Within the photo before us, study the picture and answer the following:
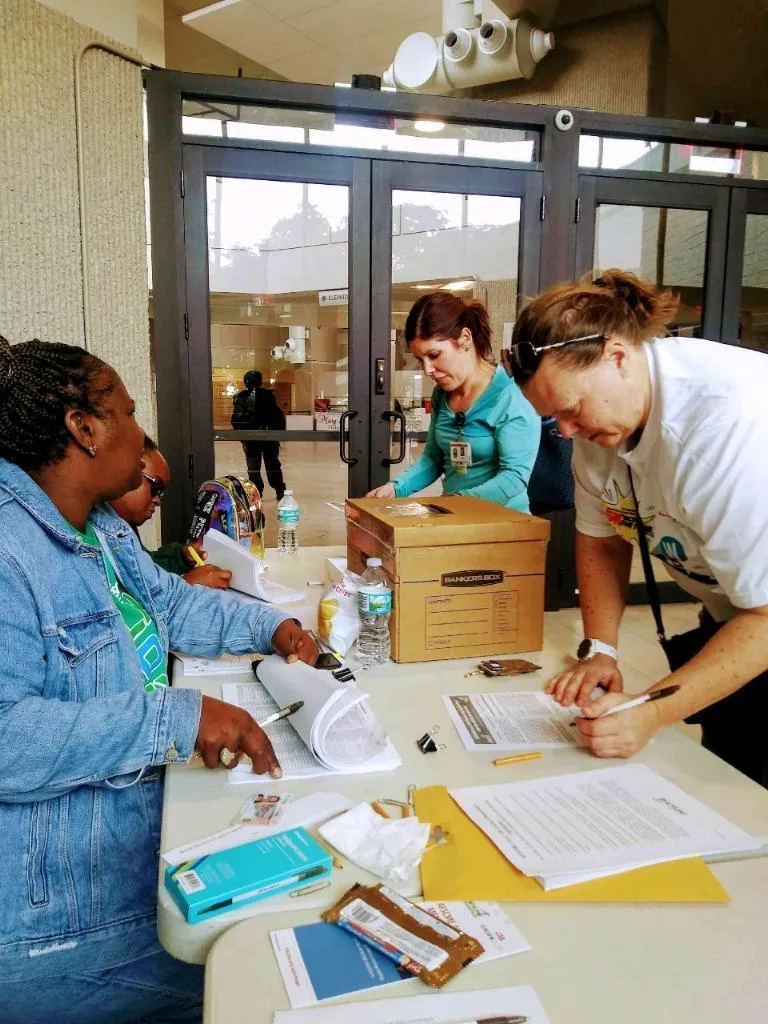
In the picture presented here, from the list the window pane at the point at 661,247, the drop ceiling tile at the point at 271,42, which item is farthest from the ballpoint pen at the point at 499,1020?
the drop ceiling tile at the point at 271,42

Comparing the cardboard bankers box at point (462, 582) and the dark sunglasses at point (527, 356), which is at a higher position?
the dark sunglasses at point (527, 356)

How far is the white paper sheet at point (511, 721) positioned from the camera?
3.75ft

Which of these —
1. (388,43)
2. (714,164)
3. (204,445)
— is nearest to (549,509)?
(204,445)

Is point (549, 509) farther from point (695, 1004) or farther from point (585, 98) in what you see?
point (585, 98)

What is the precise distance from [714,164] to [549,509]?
2.44m

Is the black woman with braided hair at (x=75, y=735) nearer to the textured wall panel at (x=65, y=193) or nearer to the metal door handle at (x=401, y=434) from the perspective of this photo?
the textured wall panel at (x=65, y=193)

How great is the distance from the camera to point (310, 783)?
1.01 metres

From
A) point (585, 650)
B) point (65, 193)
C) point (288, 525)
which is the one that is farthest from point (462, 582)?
point (65, 193)

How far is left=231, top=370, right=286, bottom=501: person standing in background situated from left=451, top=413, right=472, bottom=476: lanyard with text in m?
1.43

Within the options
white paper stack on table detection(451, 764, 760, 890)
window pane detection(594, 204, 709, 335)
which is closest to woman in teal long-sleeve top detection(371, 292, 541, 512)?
white paper stack on table detection(451, 764, 760, 890)

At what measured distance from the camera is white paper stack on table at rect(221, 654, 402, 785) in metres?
1.04

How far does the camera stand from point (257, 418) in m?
3.55

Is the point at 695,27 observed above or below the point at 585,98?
above

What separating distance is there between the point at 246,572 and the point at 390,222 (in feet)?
7.35
